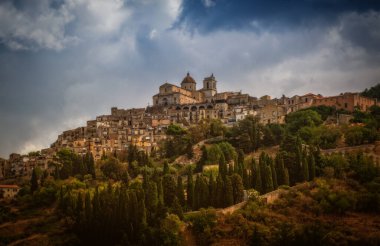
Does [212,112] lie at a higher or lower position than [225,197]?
higher

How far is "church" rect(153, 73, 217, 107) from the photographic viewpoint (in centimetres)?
8600

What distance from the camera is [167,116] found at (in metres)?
80.1

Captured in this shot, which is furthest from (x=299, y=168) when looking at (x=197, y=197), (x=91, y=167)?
(x=91, y=167)

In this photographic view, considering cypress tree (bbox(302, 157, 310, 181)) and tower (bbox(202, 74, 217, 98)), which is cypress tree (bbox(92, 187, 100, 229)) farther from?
tower (bbox(202, 74, 217, 98))

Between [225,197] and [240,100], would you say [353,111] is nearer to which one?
[240,100]

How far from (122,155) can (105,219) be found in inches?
906

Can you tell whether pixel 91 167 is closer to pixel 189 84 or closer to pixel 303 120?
pixel 303 120

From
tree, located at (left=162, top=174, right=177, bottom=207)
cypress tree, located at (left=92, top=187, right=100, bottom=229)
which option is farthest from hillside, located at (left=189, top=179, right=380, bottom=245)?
cypress tree, located at (left=92, top=187, right=100, bottom=229)

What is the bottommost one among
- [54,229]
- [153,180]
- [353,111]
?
[54,229]

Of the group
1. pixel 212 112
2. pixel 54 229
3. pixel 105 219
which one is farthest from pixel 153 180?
pixel 212 112

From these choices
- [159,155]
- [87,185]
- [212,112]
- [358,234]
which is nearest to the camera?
[358,234]

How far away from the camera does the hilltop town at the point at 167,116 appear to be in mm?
67438

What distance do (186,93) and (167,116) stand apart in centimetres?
968

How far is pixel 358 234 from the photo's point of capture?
113ft
